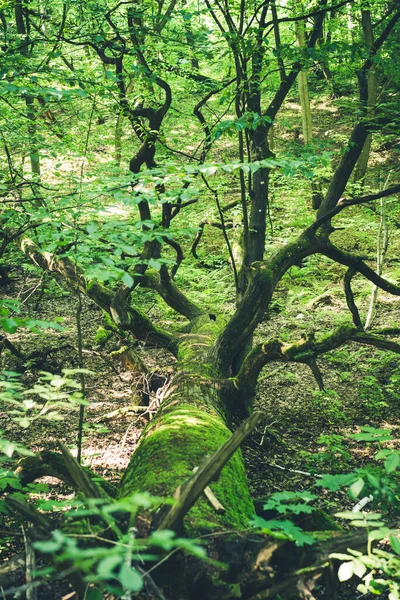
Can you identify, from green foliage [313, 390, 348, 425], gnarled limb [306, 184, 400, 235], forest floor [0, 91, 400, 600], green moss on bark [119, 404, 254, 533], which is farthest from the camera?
green foliage [313, 390, 348, 425]

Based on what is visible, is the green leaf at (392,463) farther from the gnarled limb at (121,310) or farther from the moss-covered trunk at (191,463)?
the gnarled limb at (121,310)

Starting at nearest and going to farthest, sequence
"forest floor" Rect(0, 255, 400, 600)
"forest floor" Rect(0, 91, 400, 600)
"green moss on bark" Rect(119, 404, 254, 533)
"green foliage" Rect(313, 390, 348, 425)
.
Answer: "green moss on bark" Rect(119, 404, 254, 533), "forest floor" Rect(0, 255, 400, 600), "forest floor" Rect(0, 91, 400, 600), "green foliage" Rect(313, 390, 348, 425)

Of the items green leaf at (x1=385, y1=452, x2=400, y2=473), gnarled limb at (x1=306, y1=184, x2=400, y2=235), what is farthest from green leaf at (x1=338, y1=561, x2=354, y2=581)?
gnarled limb at (x1=306, y1=184, x2=400, y2=235)

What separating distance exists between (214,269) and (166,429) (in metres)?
7.64

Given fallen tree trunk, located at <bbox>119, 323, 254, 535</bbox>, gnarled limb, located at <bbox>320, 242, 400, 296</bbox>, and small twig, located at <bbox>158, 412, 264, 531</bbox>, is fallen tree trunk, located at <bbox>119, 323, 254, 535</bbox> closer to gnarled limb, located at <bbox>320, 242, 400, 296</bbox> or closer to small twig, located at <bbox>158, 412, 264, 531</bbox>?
small twig, located at <bbox>158, 412, 264, 531</bbox>

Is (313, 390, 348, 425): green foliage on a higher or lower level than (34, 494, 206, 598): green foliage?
lower

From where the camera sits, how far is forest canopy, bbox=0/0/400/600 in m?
1.79

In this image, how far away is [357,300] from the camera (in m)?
8.88

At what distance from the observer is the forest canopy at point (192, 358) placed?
5.87ft

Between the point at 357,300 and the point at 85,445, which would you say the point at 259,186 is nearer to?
the point at 357,300

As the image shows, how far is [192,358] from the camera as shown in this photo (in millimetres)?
5188

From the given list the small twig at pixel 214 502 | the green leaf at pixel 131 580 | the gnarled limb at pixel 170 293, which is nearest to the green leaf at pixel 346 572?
the small twig at pixel 214 502

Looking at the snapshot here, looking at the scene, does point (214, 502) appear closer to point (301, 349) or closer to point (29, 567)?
point (29, 567)

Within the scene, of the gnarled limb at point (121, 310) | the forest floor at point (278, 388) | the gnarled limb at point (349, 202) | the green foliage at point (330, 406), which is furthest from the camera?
the gnarled limb at point (121, 310)
